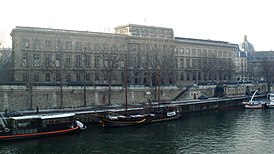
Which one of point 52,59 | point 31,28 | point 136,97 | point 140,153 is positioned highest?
point 31,28

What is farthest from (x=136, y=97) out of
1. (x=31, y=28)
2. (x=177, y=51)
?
(x=177, y=51)

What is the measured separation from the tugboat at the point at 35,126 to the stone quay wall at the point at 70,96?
14.1 meters

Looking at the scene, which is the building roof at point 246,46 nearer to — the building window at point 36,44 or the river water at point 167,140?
the river water at point 167,140

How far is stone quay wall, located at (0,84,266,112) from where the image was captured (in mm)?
58312

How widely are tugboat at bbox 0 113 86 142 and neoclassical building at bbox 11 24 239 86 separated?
55.0 ft

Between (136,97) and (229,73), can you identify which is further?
(229,73)

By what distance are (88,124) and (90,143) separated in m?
12.5

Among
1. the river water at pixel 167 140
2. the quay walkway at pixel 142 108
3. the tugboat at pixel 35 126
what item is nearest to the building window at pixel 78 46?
the quay walkway at pixel 142 108

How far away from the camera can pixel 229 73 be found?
11050cm

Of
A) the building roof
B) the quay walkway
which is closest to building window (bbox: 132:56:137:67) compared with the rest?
the quay walkway

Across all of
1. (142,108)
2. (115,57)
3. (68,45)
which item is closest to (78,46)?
(68,45)

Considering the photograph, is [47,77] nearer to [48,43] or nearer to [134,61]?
[48,43]

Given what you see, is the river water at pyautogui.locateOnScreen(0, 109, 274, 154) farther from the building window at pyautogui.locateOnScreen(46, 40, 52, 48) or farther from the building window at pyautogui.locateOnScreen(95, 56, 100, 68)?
the building window at pyautogui.locateOnScreen(95, 56, 100, 68)

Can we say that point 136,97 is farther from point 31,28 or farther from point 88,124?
point 31,28
